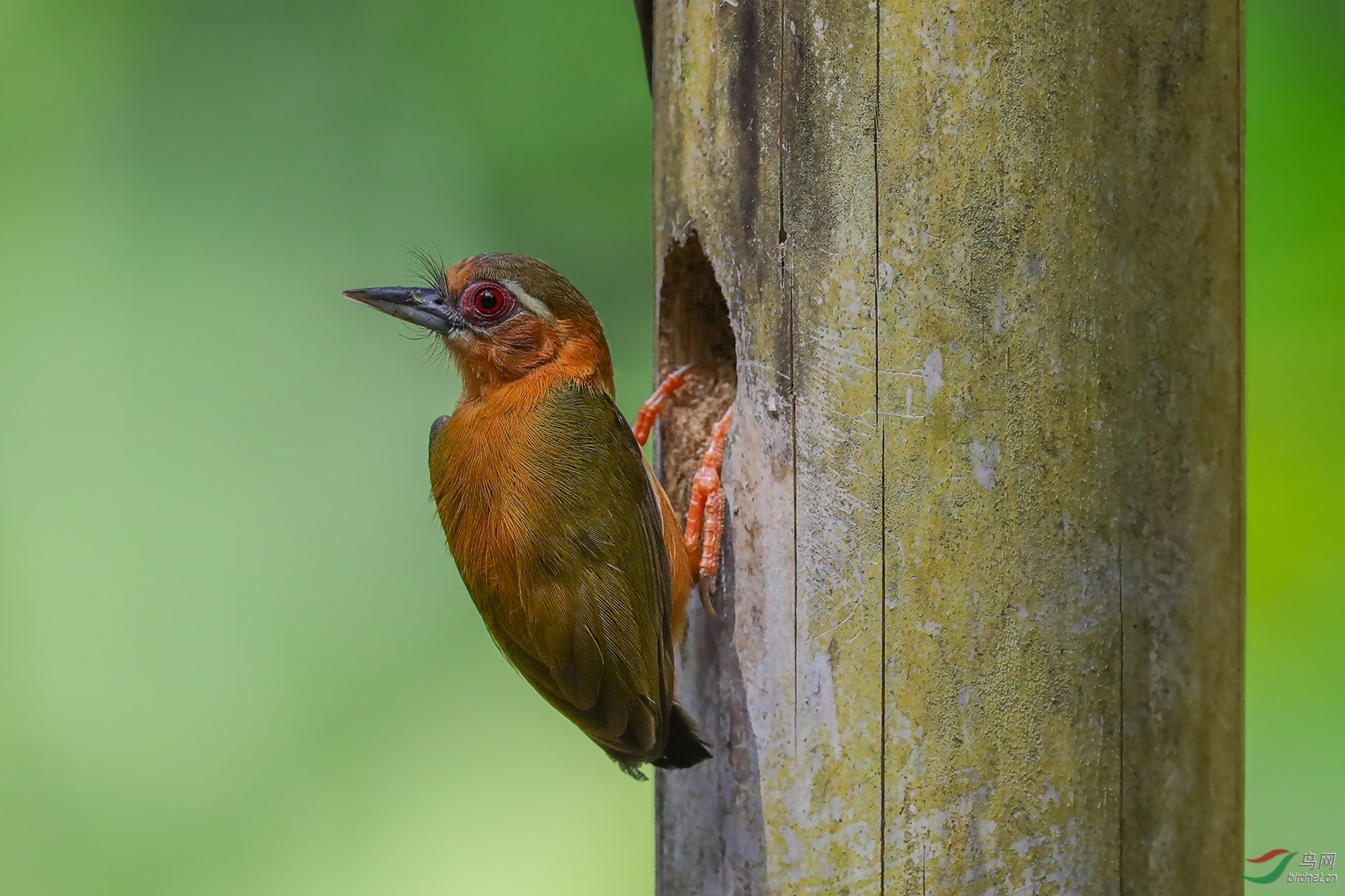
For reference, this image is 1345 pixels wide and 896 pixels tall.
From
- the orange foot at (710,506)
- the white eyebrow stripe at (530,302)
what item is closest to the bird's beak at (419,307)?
the white eyebrow stripe at (530,302)

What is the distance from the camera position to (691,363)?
10.5ft

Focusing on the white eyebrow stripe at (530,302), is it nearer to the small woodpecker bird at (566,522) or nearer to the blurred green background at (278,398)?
the small woodpecker bird at (566,522)

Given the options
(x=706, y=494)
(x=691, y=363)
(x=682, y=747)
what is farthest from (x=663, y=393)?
(x=682, y=747)

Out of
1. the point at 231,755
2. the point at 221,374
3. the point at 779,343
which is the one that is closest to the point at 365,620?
the point at 231,755

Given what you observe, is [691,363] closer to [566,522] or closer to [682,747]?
[566,522]

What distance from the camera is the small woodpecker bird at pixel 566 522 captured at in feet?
9.40

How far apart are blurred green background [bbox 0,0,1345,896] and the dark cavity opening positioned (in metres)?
2.07

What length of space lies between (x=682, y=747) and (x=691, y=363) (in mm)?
1008

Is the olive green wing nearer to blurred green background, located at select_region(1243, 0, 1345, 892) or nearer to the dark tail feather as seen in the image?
the dark tail feather

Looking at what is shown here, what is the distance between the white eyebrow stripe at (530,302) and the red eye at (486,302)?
0.02 metres

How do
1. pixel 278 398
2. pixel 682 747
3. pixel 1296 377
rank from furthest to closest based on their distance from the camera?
pixel 278 398
pixel 1296 377
pixel 682 747

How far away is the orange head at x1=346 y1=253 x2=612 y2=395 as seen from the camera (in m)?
3.26

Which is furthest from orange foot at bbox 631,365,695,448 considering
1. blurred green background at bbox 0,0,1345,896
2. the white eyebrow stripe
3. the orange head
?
blurred green background at bbox 0,0,1345,896

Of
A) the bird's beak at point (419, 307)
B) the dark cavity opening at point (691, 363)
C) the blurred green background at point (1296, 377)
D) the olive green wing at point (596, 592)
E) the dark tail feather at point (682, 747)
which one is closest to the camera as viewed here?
the dark tail feather at point (682, 747)
